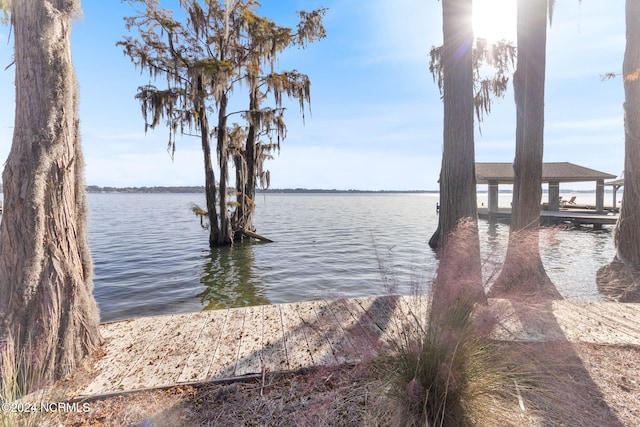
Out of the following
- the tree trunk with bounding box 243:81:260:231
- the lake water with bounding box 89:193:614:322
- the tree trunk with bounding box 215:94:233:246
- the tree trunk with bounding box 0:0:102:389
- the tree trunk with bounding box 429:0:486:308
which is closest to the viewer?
the tree trunk with bounding box 0:0:102:389

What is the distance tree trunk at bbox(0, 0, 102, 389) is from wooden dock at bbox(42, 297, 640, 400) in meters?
0.42

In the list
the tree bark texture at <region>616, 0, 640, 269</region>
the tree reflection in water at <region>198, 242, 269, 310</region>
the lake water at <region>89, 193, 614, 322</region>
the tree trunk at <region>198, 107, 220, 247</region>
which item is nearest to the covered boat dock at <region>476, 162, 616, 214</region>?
the lake water at <region>89, 193, 614, 322</region>

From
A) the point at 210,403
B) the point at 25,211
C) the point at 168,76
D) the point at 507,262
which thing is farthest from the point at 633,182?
the point at 168,76

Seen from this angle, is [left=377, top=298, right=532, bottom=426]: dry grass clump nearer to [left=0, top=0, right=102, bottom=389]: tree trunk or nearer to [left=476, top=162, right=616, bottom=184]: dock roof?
[left=0, top=0, right=102, bottom=389]: tree trunk

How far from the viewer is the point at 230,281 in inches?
360

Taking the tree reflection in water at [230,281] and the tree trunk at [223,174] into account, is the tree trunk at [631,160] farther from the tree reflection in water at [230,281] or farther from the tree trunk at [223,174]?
the tree trunk at [223,174]

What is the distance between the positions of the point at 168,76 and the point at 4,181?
40.4 feet

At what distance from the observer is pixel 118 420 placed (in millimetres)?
2344

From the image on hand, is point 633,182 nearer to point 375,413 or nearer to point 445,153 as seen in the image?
point 445,153

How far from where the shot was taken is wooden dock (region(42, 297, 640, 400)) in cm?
264

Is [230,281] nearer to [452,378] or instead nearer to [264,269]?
[264,269]

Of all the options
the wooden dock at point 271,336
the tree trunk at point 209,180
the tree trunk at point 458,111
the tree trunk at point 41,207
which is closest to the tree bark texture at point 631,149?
the wooden dock at point 271,336

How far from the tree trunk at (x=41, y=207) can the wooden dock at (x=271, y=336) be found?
0.42 meters

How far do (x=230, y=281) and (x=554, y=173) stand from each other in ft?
86.6
